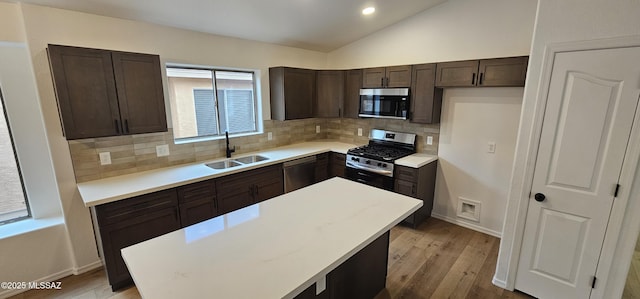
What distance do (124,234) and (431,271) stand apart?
2.85 meters

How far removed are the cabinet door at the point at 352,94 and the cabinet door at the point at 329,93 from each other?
8 cm

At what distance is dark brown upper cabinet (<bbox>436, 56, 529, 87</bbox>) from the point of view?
275 centimetres

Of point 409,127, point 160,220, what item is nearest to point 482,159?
point 409,127

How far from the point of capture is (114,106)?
238 centimetres

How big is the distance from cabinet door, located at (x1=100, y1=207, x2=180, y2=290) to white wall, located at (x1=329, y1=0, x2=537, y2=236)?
3.35 meters

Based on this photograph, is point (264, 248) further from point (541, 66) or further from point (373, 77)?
point (373, 77)

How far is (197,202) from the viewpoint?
2.72 metres

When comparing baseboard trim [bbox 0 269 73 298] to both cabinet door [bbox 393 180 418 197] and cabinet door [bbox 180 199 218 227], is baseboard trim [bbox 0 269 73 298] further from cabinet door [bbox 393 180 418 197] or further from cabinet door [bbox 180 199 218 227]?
cabinet door [bbox 393 180 418 197]

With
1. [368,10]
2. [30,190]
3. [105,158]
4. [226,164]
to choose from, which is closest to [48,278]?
[30,190]

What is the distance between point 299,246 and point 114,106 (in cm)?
215

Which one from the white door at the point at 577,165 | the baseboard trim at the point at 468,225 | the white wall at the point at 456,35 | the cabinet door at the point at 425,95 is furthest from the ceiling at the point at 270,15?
the baseboard trim at the point at 468,225

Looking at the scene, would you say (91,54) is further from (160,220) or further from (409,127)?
(409,127)

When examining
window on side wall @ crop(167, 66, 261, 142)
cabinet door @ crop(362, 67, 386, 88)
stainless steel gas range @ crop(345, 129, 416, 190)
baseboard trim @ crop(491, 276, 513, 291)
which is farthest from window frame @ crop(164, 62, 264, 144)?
baseboard trim @ crop(491, 276, 513, 291)

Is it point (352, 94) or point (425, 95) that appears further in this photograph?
point (352, 94)
